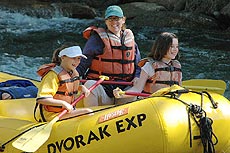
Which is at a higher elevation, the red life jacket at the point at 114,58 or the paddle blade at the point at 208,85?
the red life jacket at the point at 114,58

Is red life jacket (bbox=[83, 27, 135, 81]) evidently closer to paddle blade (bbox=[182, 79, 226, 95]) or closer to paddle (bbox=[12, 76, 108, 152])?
paddle blade (bbox=[182, 79, 226, 95])

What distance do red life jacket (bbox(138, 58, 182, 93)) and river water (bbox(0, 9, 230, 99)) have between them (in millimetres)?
2384

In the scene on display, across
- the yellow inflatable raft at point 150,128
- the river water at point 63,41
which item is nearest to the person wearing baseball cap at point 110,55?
the yellow inflatable raft at point 150,128

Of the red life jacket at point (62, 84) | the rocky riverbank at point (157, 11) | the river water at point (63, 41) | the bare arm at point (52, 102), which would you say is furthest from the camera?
the rocky riverbank at point (157, 11)

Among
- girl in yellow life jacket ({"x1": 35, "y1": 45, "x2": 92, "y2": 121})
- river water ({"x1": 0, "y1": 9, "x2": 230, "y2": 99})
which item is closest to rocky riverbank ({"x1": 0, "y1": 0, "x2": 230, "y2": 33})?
river water ({"x1": 0, "y1": 9, "x2": 230, "y2": 99})

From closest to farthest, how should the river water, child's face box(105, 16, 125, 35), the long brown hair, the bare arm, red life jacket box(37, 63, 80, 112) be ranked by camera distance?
1. the bare arm
2. red life jacket box(37, 63, 80, 112)
3. the long brown hair
4. child's face box(105, 16, 125, 35)
5. the river water

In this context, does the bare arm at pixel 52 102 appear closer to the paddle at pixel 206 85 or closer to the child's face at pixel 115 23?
the paddle at pixel 206 85

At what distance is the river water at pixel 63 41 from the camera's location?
711cm

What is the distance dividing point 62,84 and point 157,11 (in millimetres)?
8239

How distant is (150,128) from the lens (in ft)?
9.23

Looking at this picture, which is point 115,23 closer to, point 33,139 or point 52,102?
point 52,102

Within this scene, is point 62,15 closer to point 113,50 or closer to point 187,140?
point 113,50

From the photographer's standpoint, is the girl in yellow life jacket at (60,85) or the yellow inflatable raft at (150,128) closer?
the yellow inflatable raft at (150,128)

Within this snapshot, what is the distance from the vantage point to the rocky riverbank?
1034 cm
